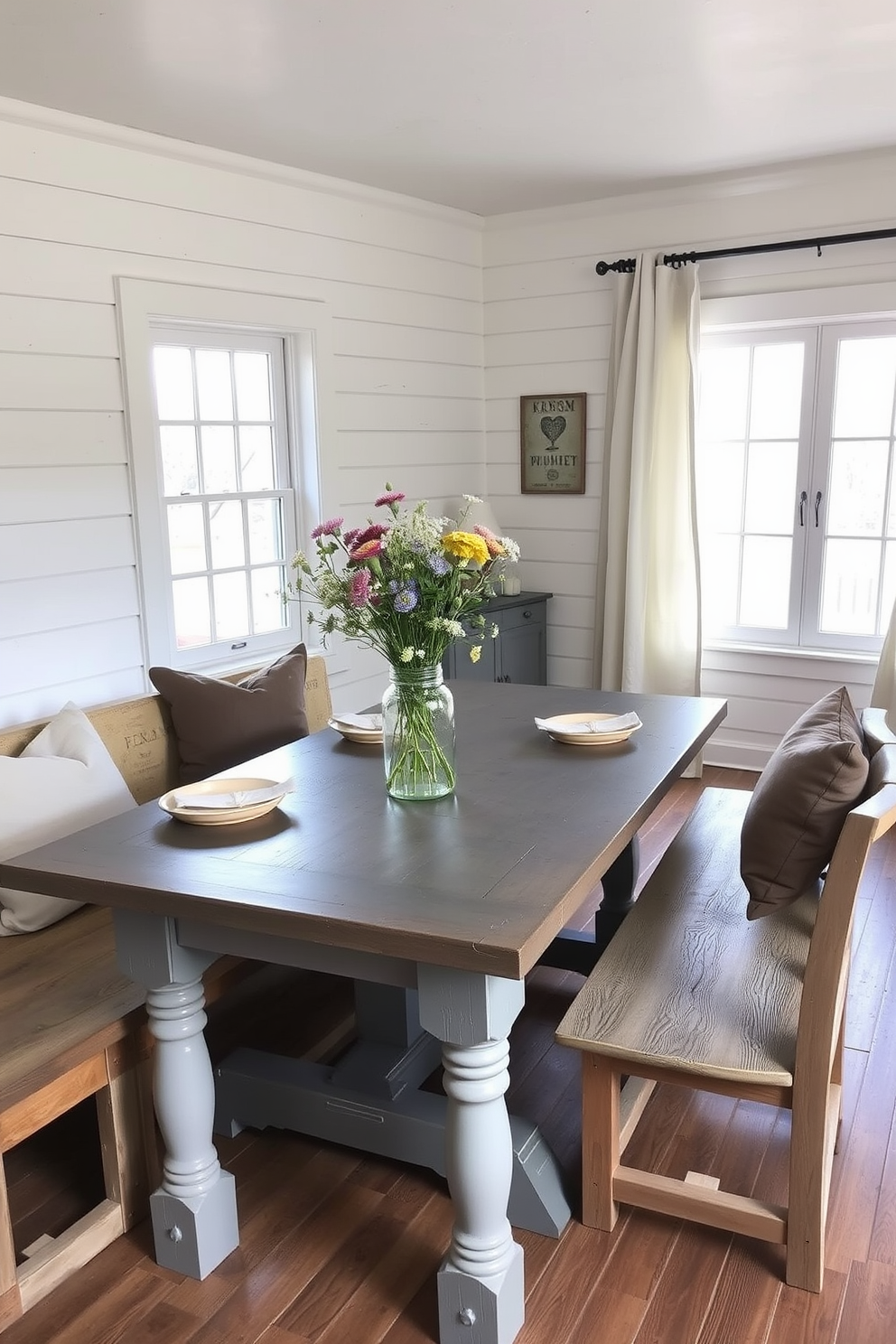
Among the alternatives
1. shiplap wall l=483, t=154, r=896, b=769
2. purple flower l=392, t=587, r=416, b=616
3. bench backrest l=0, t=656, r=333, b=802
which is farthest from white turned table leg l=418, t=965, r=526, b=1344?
shiplap wall l=483, t=154, r=896, b=769

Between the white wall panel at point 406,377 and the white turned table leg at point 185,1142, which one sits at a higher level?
the white wall panel at point 406,377

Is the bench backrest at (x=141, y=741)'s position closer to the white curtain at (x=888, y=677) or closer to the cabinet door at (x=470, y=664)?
the cabinet door at (x=470, y=664)

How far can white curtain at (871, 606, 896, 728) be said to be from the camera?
14.5ft

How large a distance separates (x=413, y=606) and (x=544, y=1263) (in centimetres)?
128

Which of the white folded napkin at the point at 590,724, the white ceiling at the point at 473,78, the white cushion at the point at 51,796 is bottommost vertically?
the white cushion at the point at 51,796

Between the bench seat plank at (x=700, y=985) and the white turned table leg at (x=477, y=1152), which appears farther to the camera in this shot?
the bench seat plank at (x=700, y=985)

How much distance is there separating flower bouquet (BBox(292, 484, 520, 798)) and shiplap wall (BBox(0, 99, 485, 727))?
1.51 meters

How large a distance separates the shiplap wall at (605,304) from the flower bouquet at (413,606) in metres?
3.01

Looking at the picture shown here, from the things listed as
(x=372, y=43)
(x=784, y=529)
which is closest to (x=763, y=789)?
(x=372, y=43)

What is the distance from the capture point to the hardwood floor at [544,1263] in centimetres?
189

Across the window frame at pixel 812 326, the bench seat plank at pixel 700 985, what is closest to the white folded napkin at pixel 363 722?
the bench seat plank at pixel 700 985

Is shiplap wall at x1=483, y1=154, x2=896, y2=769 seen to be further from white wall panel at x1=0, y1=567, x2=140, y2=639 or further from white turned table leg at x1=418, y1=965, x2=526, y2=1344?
white turned table leg at x1=418, y1=965, x2=526, y2=1344

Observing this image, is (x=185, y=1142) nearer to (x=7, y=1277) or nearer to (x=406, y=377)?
(x=7, y=1277)

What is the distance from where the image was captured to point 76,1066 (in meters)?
2.00
